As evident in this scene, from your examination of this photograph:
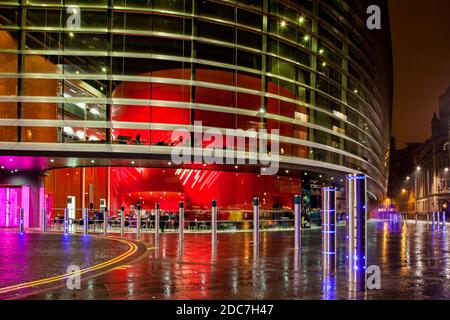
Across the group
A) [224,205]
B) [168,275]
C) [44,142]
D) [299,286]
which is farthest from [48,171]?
[299,286]

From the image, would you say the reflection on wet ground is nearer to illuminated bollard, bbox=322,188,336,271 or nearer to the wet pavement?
illuminated bollard, bbox=322,188,336,271

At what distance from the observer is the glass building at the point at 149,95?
1172 inches

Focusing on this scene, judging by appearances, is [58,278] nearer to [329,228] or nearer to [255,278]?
[255,278]

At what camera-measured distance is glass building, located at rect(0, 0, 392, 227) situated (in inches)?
1172

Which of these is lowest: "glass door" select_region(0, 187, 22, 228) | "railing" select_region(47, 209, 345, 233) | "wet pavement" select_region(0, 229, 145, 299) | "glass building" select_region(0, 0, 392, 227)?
"railing" select_region(47, 209, 345, 233)

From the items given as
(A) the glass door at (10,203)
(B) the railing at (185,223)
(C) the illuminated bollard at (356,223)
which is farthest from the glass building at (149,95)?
(C) the illuminated bollard at (356,223)

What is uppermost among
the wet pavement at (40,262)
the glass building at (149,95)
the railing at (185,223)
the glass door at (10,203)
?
the glass building at (149,95)

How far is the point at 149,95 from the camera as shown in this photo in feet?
103

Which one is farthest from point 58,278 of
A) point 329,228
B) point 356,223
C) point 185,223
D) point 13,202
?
point 13,202

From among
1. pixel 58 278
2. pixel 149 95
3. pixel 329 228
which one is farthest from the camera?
pixel 149 95

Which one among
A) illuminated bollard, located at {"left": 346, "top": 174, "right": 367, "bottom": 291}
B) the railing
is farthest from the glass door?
illuminated bollard, located at {"left": 346, "top": 174, "right": 367, "bottom": 291}

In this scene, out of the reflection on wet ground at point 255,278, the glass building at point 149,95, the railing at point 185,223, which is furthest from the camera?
the railing at point 185,223

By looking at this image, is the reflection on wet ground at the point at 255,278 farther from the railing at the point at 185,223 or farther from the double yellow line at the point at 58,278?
the railing at the point at 185,223

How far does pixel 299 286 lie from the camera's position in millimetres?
9250
